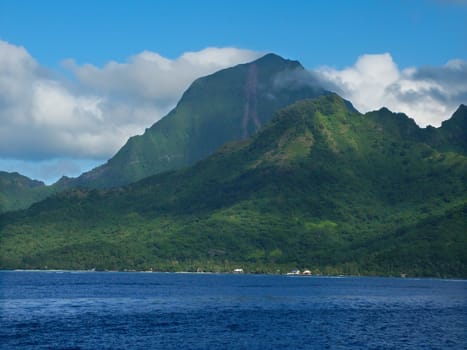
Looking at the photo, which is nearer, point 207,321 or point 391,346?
point 391,346

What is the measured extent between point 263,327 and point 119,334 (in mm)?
36921

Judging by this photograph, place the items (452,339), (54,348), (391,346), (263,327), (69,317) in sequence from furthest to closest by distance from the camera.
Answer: (69,317)
(263,327)
(452,339)
(391,346)
(54,348)

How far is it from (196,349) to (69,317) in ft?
195

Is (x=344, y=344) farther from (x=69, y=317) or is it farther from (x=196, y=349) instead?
(x=69, y=317)

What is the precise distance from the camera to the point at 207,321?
194 m

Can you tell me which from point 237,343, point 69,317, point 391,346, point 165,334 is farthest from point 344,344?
point 69,317

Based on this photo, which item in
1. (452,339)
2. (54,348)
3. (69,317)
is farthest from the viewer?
(69,317)

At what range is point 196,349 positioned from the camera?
484ft

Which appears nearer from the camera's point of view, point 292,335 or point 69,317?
point 292,335

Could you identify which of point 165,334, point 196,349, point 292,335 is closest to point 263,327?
point 292,335

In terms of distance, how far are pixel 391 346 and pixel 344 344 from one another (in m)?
9.37

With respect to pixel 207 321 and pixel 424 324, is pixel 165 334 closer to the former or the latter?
pixel 207 321

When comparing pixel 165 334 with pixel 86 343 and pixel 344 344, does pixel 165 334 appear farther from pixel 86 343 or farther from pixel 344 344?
pixel 344 344

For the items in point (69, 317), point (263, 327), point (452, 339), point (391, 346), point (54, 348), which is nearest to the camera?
point (54, 348)
